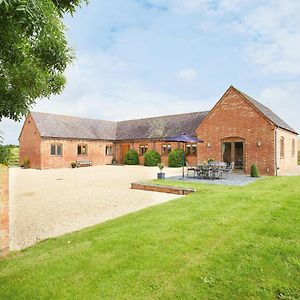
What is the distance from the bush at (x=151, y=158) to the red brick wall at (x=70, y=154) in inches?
267

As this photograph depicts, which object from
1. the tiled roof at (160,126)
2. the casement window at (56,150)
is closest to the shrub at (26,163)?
the casement window at (56,150)

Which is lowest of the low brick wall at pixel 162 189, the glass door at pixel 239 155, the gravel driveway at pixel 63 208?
the gravel driveway at pixel 63 208

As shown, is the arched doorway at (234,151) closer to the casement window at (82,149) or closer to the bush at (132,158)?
the bush at (132,158)

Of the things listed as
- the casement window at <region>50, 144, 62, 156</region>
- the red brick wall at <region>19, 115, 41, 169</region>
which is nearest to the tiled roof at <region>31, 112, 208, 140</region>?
the red brick wall at <region>19, 115, 41, 169</region>

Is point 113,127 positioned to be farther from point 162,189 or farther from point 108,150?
point 162,189

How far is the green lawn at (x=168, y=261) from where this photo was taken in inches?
148

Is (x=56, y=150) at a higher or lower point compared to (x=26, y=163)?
higher

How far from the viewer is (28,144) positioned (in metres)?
30.6

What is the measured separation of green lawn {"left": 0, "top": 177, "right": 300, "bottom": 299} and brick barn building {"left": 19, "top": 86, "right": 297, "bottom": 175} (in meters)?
13.0

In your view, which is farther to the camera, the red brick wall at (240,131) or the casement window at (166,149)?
the casement window at (166,149)

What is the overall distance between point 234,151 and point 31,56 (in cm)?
1798

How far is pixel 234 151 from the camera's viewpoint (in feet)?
67.4

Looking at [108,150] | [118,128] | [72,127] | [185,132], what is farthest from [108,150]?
[185,132]

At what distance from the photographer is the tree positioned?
3.06m
